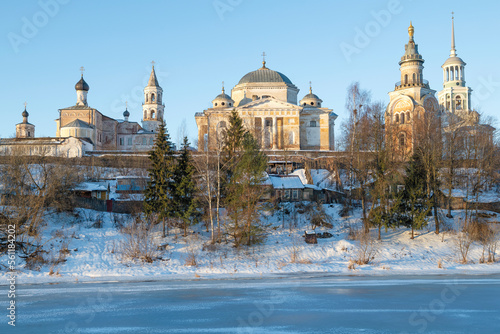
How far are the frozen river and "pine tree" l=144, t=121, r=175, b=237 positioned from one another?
28.5ft

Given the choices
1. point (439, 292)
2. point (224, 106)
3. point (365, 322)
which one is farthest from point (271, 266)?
point (224, 106)

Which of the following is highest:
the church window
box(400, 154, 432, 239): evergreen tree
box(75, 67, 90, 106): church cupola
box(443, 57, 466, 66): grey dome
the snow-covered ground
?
box(443, 57, 466, 66): grey dome

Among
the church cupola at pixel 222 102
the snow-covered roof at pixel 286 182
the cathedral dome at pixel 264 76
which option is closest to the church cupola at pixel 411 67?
the cathedral dome at pixel 264 76

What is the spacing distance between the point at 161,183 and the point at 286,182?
10.5m

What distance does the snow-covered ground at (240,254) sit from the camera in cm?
2178

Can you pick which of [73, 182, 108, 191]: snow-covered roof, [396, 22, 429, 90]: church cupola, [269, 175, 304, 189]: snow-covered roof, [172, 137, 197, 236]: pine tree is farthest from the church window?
[73, 182, 108, 191]: snow-covered roof

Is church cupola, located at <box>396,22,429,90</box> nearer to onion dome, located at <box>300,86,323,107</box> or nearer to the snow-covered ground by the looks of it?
onion dome, located at <box>300,86,323,107</box>

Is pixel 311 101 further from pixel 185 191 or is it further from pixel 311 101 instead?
pixel 185 191

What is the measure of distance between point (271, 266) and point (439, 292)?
28.4ft

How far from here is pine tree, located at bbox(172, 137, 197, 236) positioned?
89.9 ft

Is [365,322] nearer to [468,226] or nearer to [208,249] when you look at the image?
[208,249]

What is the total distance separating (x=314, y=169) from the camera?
4478 centimetres

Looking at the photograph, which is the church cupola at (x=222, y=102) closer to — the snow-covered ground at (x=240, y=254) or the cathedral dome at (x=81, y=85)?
the cathedral dome at (x=81, y=85)

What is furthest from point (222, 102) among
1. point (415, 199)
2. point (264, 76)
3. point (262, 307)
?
point (262, 307)
